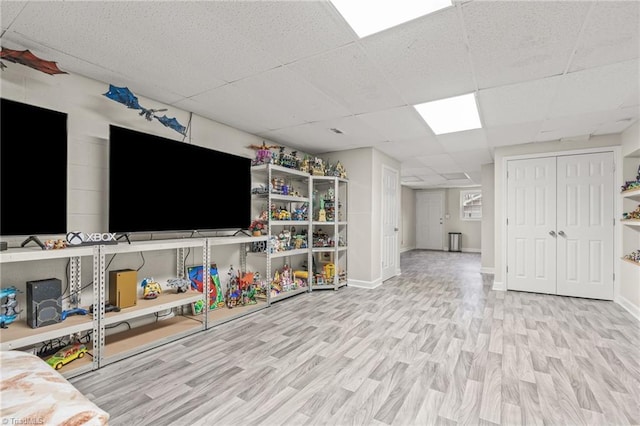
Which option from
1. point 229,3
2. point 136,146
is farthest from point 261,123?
point 229,3

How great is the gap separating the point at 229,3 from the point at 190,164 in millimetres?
1742

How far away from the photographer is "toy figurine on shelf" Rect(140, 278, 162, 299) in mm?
2740

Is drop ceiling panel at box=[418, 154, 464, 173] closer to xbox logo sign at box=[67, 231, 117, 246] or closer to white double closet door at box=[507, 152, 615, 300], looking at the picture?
white double closet door at box=[507, 152, 615, 300]

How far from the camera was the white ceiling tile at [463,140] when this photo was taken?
413cm

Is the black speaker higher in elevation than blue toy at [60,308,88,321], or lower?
higher

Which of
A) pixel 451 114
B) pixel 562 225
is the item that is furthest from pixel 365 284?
pixel 562 225

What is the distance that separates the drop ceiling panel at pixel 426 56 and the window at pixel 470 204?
865cm

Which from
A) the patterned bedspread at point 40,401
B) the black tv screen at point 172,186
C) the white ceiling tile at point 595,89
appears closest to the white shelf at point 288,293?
the black tv screen at point 172,186

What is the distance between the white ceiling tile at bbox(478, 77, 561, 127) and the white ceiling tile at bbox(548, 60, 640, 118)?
0.29 feet

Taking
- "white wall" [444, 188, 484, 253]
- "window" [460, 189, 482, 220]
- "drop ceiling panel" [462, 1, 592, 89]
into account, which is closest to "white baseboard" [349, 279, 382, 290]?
"drop ceiling panel" [462, 1, 592, 89]

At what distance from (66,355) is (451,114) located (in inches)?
167

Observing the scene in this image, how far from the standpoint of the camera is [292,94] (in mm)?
2887

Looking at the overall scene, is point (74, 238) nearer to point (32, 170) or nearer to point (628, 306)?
point (32, 170)

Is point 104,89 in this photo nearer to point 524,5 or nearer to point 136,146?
point 136,146
